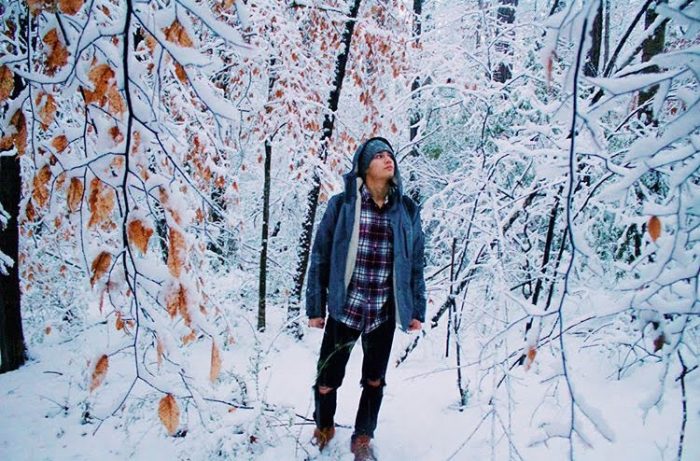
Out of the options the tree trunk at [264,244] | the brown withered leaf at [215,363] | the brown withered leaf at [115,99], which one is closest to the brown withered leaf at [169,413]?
the brown withered leaf at [215,363]

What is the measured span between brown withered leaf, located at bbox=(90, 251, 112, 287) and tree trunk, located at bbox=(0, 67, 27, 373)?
14.3 feet

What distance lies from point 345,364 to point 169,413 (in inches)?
57.9

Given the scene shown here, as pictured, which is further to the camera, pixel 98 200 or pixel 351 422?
pixel 351 422

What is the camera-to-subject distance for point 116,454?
2.68 m

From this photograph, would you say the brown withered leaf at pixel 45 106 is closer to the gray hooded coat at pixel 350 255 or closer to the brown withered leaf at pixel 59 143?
the brown withered leaf at pixel 59 143

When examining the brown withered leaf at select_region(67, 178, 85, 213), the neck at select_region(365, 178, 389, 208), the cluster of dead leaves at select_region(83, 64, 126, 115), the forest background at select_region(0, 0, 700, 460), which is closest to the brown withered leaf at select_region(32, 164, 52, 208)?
the forest background at select_region(0, 0, 700, 460)

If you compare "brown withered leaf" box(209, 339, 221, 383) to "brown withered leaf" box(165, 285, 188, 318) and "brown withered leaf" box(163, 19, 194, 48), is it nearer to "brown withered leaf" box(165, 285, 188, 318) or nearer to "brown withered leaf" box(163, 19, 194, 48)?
"brown withered leaf" box(165, 285, 188, 318)

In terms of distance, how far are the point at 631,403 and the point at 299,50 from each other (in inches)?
190

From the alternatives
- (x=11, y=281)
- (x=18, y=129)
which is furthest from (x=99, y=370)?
(x=11, y=281)

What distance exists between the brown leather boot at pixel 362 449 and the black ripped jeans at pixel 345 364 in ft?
0.10

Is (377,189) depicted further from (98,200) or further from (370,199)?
(98,200)

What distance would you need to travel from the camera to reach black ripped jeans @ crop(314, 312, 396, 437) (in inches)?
94.8

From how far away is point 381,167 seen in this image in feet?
7.74

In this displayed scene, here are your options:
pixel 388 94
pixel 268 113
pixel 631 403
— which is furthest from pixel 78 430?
pixel 388 94
